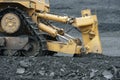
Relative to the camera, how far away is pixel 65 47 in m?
11.0

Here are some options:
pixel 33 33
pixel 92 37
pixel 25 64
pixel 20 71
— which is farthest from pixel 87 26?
pixel 20 71

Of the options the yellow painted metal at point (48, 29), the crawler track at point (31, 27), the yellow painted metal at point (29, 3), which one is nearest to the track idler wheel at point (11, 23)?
the crawler track at point (31, 27)

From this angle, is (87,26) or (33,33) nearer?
(33,33)

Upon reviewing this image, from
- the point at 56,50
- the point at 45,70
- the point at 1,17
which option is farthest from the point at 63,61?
the point at 1,17

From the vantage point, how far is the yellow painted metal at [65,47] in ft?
35.8

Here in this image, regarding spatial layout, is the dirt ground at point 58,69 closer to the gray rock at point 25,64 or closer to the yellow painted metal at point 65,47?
the gray rock at point 25,64

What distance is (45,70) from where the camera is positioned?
8.91 meters

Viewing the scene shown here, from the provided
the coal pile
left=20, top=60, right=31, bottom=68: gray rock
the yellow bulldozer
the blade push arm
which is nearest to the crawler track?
the yellow bulldozer

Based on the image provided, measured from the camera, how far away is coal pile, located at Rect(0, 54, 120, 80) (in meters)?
8.46

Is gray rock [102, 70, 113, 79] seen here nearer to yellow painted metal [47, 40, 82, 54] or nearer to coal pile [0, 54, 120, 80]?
coal pile [0, 54, 120, 80]

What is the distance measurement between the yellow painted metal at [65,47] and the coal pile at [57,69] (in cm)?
130

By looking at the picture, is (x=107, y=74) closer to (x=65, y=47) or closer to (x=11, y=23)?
(x=65, y=47)

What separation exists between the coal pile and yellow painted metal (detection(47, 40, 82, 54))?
1304mm

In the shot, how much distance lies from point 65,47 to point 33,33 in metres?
0.87
